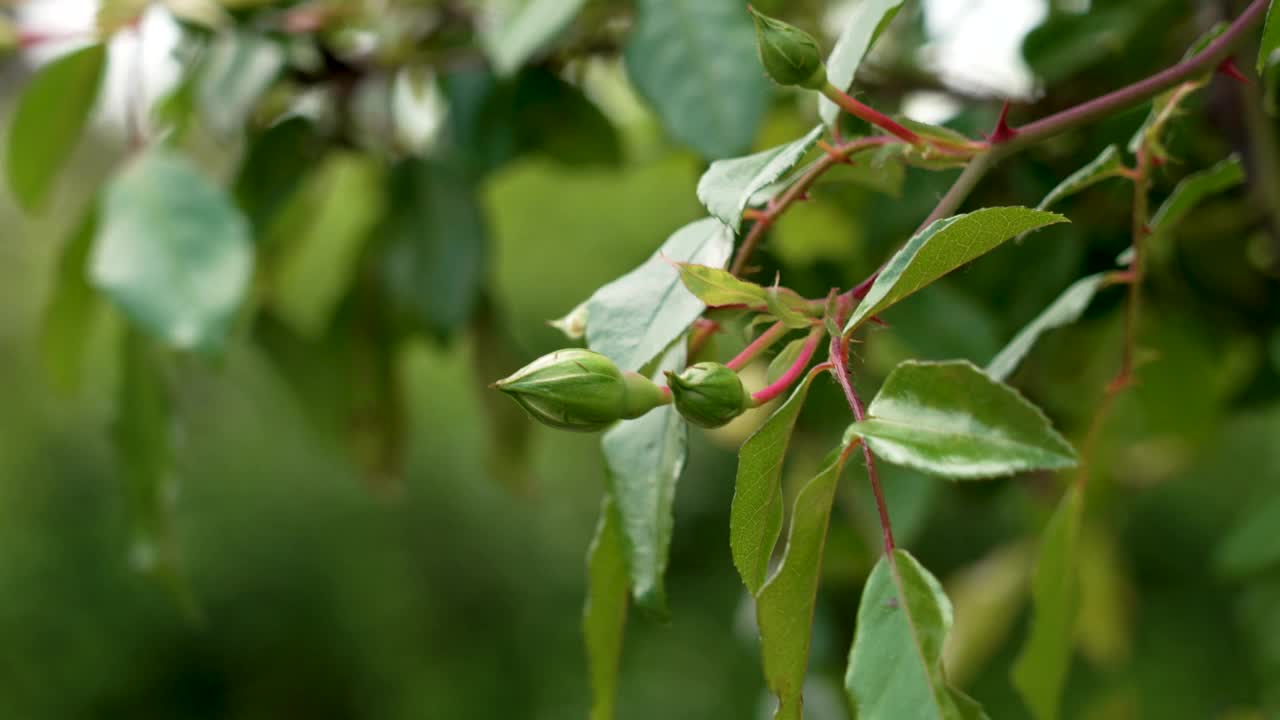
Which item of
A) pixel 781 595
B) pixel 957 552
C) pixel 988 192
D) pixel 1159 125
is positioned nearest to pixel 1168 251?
pixel 988 192

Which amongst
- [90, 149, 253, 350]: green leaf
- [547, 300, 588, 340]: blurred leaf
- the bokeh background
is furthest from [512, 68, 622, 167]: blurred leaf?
[547, 300, 588, 340]: blurred leaf

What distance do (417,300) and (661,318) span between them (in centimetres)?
36

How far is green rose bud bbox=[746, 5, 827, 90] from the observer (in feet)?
0.79

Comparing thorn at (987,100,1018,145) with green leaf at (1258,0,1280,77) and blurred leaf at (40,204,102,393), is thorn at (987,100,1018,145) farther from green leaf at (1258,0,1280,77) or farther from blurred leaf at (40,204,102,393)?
blurred leaf at (40,204,102,393)

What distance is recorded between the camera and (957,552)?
220cm

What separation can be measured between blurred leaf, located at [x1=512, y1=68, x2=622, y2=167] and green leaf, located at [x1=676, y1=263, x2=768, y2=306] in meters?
0.33

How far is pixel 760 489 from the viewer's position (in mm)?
229

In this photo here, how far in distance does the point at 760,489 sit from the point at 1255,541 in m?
0.37

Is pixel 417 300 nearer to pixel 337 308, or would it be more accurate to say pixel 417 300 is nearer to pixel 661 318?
pixel 337 308

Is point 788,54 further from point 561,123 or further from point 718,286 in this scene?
point 561,123

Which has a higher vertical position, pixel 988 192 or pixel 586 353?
pixel 586 353

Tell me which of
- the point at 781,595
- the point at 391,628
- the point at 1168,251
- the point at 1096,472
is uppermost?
the point at 781,595

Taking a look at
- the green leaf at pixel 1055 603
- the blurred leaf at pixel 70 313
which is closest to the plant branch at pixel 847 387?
the green leaf at pixel 1055 603

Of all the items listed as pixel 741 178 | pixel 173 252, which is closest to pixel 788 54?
pixel 741 178
